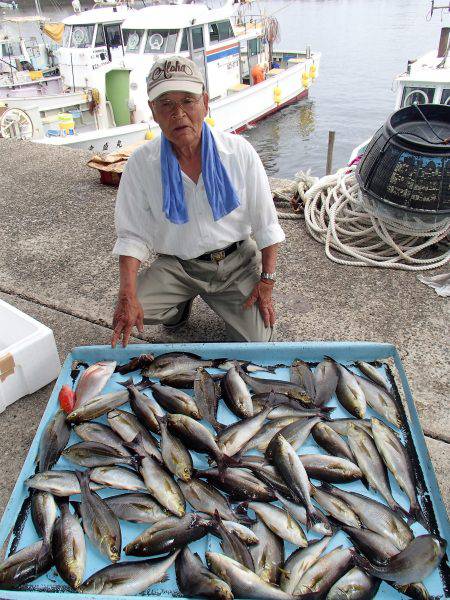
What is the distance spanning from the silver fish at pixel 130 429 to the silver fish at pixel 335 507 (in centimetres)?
66

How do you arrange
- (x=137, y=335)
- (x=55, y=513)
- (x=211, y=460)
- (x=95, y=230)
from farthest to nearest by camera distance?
1. (x=95, y=230)
2. (x=137, y=335)
3. (x=211, y=460)
4. (x=55, y=513)

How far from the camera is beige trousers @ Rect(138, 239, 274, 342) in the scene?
2.74m

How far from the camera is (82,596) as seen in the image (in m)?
1.46

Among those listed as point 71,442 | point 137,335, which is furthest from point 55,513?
point 137,335

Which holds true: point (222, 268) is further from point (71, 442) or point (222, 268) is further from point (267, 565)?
point (267, 565)

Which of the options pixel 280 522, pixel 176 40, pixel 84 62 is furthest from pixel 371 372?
pixel 84 62

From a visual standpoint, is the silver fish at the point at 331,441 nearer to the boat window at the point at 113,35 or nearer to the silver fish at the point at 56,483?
the silver fish at the point at 56,483

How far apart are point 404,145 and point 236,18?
15615mm

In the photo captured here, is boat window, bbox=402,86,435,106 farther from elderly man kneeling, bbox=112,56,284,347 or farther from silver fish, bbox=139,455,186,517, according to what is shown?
silver fish, bbox=139,455,186,517

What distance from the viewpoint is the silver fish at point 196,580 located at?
147cm

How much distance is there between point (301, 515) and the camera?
5.74 feet

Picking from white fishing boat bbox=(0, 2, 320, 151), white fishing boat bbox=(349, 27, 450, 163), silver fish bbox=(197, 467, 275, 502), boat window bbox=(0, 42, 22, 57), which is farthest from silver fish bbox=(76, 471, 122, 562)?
boat window bbox=(0, 42, 22, 57)

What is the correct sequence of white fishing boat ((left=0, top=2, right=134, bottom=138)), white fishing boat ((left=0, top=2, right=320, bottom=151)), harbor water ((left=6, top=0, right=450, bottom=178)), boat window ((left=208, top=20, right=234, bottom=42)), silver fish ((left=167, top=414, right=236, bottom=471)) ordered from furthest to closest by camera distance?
harbor water ((left=6, top=0, right=450, bottom=178)) < boat window ((left=208, top=20, right=234, bottom=42)) < white fishing boat ((left=0, top=2, right=134, bottom=138)) < white fishing boat ((left=0, top=2, right=320, bottom=151)) < silver fish ((left=167, top=414, right=236, bottom=471))

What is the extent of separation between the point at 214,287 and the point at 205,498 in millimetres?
1311
